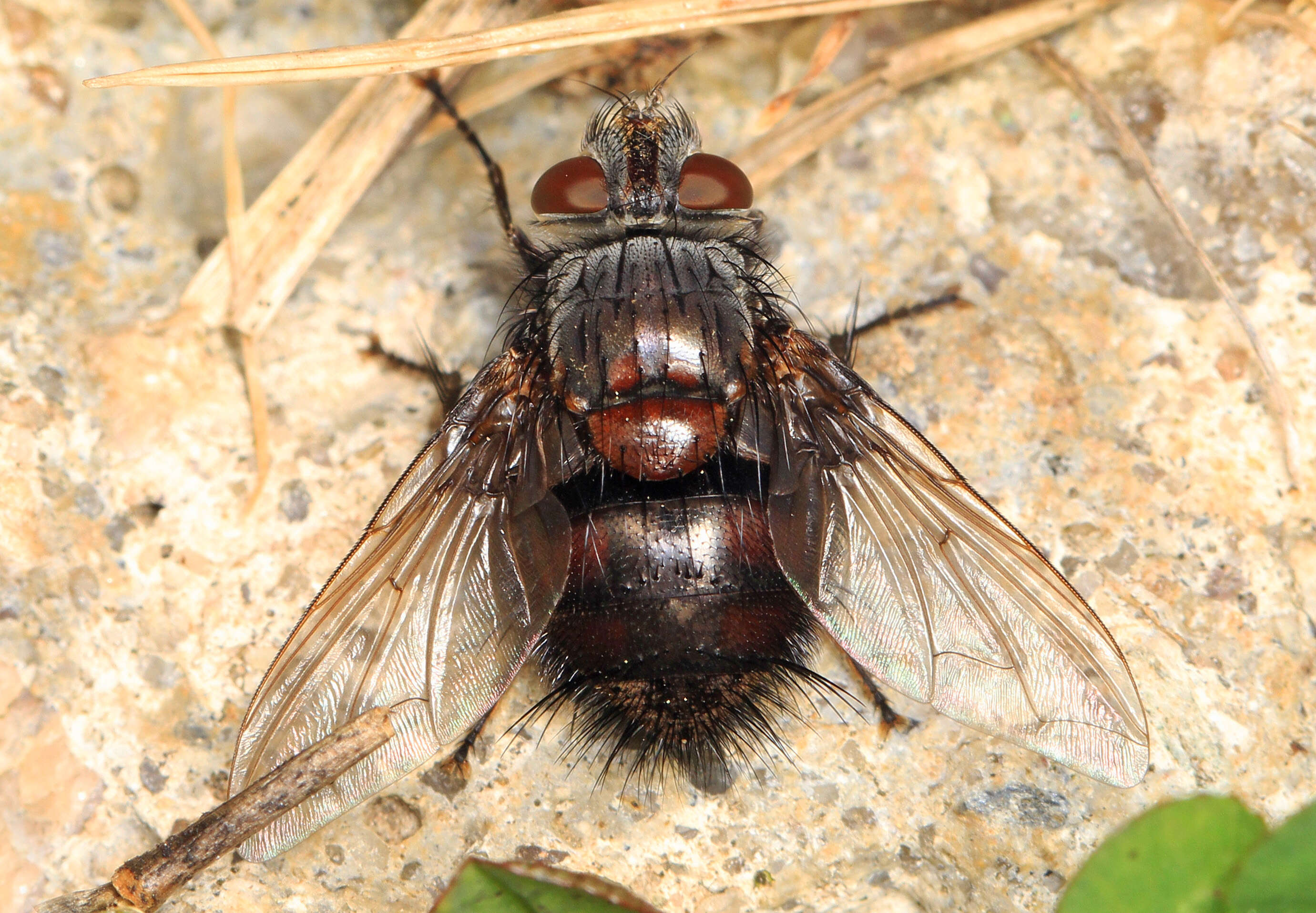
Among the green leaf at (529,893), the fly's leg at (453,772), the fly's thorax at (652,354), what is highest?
the fly's thorax at (652,354)

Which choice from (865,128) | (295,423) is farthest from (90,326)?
(865,128)

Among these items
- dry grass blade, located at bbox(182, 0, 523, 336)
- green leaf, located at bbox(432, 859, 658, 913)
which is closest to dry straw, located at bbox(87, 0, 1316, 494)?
dry grass blade, located at bbox(182, 0, 523, 336)

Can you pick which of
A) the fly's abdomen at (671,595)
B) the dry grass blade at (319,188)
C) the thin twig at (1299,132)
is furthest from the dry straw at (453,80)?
the fly's abdomen at (671,595)

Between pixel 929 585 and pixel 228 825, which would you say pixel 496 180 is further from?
pixel 228 825

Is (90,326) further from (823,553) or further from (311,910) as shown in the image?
(823,553)

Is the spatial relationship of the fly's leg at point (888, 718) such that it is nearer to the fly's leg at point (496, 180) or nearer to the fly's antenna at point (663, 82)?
the fly's leg at point (496, 180)

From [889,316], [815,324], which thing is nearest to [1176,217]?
[889,316]

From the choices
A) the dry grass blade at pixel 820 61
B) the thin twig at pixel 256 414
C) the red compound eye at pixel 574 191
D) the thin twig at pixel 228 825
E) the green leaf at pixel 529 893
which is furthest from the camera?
the dry grass blade at pixel 820 61
